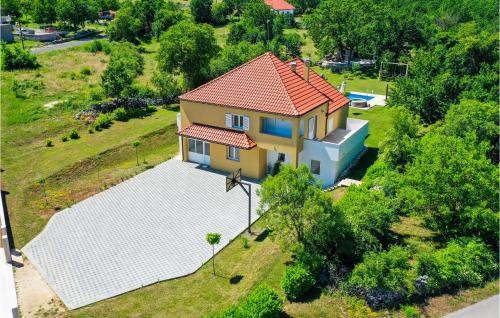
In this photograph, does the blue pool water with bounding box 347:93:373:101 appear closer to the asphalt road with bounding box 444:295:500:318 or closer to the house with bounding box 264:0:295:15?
the asphalt road with bounding box 444:295:500:318

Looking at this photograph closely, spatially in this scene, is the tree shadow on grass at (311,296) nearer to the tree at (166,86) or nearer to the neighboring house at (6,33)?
the tree at (166,86)

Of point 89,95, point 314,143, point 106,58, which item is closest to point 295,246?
point 314,143

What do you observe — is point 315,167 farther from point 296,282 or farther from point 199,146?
point 296,282

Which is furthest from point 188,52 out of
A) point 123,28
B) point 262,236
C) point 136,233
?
point 123,28

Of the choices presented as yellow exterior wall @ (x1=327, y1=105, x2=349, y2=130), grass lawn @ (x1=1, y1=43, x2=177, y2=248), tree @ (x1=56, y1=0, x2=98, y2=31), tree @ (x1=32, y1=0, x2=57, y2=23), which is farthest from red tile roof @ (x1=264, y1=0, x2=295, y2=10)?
yellow exterior wall @ (x1=327, y1=105, x2=349, y2=130)

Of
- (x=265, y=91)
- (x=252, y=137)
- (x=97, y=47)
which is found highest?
(x=265, y=91)

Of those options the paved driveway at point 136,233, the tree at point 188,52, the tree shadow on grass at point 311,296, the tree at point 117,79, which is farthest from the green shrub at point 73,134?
the tree shadow on grass at point 311,296

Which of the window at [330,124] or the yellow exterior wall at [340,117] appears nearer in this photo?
the window at [330,124]
